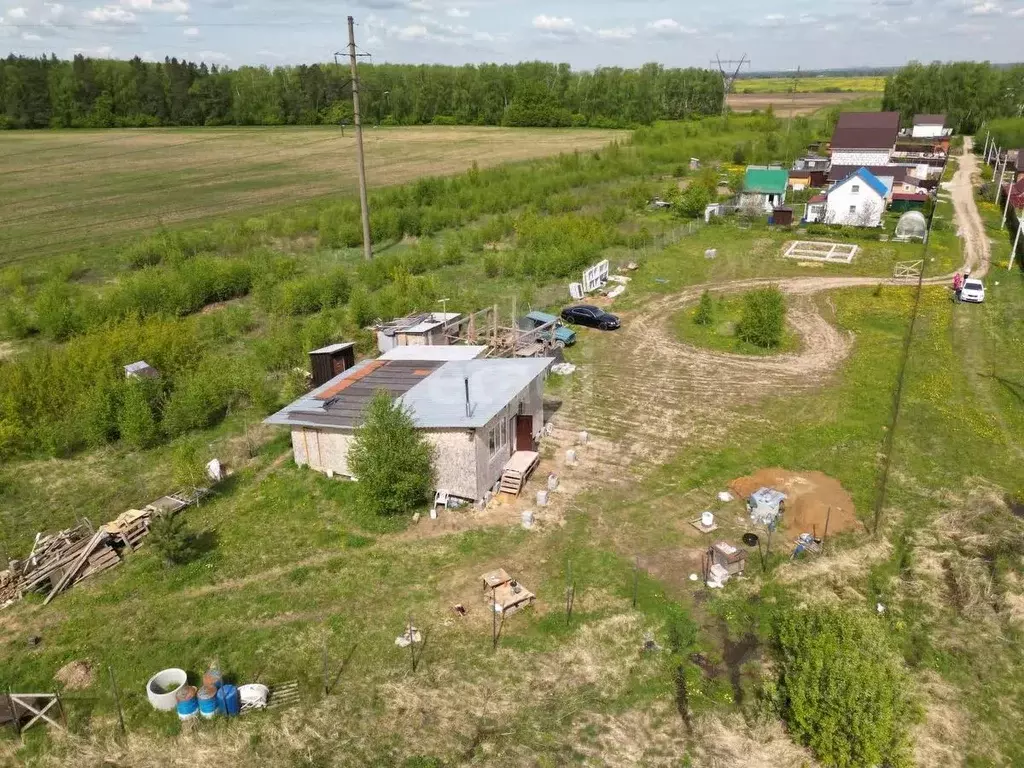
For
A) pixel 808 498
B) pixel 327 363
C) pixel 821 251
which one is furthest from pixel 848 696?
pixel 821 251

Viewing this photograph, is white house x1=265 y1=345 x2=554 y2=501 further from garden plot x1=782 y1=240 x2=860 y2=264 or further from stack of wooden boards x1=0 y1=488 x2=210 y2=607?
garden plot x1=782 y1=240 x2=860 y2=264

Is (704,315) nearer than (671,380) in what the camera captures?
No

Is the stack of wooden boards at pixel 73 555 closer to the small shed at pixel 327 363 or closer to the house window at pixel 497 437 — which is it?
the small shed at pixel 327 363

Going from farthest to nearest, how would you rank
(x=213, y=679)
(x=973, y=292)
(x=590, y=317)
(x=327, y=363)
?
1. (x=973, y=292)
2. (x=590, y=317)
3. (x=327, y=363)
4. (x=213, y=679)

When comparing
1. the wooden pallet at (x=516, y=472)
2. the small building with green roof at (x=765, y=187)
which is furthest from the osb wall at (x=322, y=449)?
the small building with green roof at (x=765, y=187)

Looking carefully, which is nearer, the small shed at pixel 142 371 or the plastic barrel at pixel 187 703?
the plastic barrel at pixel 187 703

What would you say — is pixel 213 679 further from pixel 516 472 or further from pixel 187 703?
pixel 516 472
